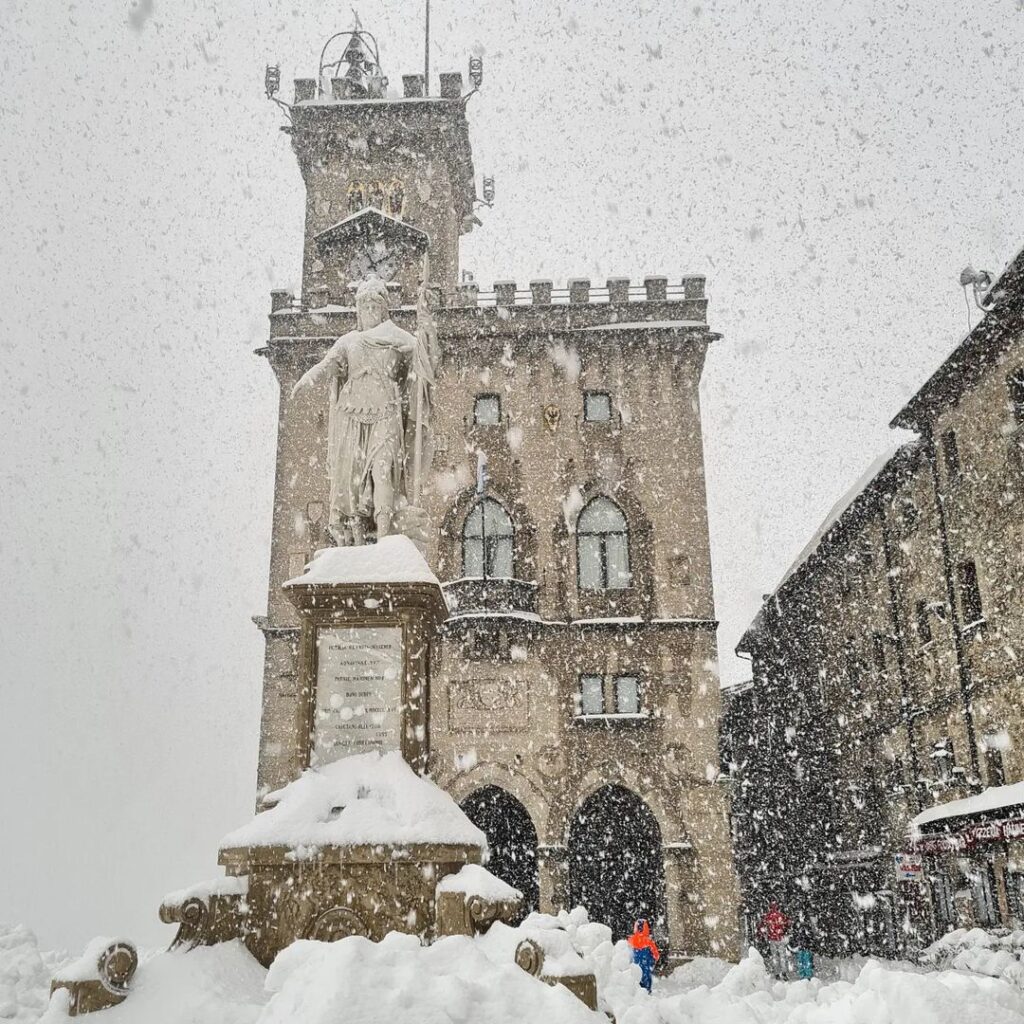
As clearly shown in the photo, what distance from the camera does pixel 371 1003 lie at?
3824 mm

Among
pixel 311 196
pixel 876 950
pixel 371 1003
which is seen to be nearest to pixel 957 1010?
pixel 371 1003

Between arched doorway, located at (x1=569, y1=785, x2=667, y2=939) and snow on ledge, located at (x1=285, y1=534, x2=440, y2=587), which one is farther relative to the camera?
arched doorway, located at (x1=569, y1=785, x2=667, y2=939)

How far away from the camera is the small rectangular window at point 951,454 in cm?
2317

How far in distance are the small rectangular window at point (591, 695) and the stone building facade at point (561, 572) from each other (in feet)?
0.16

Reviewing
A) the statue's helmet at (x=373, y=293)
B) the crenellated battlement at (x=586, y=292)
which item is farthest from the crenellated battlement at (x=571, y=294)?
the statue's helmet at (x=373, y=293)

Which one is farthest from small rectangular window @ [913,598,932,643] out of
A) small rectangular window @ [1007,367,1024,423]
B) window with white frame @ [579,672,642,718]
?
window with white frame @ [579,672,642,718]

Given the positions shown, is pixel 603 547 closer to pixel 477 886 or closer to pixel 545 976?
pixel 477 886

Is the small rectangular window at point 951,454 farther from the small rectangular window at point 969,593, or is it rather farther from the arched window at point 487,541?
the arched window at point 487,541

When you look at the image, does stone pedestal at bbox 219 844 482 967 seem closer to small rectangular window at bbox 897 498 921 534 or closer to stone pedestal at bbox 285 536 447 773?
stone pedestal at bbox 285 536 447 773

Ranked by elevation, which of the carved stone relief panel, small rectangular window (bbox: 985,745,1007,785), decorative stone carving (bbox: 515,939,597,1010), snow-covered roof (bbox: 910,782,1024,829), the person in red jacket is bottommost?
the person in red jacket

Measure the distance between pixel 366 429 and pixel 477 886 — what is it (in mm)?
4268

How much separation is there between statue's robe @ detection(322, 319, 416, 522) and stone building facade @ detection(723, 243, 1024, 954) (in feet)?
43.2

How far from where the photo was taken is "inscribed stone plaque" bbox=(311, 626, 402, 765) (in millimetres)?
7812

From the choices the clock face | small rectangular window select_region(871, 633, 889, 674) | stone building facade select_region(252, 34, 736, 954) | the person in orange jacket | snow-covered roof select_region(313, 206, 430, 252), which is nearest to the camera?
the person in orange jacket
